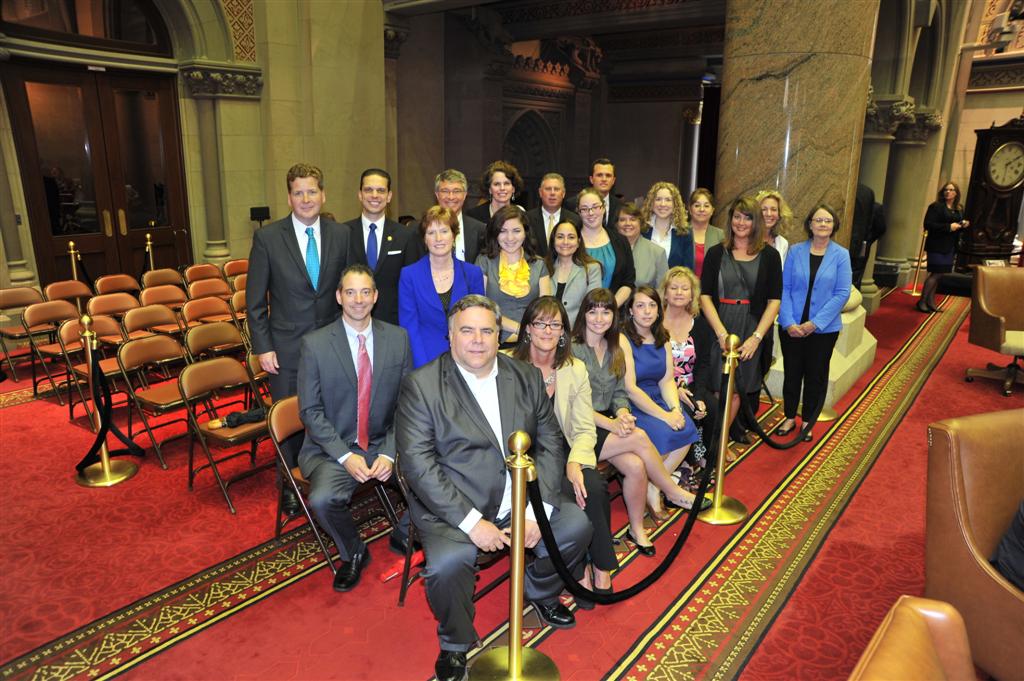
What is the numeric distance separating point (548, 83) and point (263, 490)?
1149 cm

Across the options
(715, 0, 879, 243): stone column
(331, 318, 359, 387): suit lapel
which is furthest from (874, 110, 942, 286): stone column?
(331, 318, 359, 387): suit lapel

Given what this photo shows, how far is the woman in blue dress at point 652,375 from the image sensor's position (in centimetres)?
376

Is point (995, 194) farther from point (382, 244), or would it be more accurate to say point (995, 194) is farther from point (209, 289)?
point (209, 289)

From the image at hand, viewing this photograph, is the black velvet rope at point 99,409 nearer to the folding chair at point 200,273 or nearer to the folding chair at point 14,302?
the folding chair at point 14,302

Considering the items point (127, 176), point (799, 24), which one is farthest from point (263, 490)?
point (127, 176)

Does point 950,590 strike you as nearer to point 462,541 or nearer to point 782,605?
point 782,605

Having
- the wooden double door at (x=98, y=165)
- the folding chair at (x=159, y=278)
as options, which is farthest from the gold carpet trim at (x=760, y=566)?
the wooden double door at (x=98, y=165)

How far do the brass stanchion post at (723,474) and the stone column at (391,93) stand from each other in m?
7.29

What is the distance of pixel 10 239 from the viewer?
709 cm

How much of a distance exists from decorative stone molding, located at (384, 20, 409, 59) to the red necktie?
7554 millimetres

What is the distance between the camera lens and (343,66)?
888cm

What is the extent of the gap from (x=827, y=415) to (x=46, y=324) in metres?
6.65

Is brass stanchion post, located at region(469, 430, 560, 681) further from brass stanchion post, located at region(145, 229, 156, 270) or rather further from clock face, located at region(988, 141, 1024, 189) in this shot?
clock face, located at region(988, 141, 1024, 189)

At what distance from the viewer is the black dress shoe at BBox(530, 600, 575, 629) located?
2.99 meters
